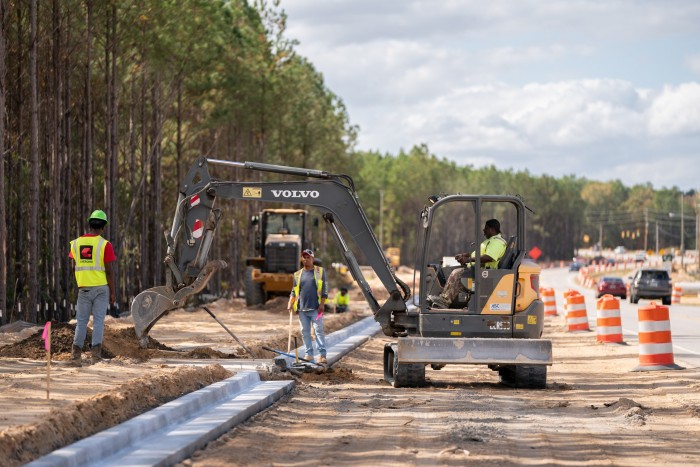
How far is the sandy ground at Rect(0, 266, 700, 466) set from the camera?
10.8 metres

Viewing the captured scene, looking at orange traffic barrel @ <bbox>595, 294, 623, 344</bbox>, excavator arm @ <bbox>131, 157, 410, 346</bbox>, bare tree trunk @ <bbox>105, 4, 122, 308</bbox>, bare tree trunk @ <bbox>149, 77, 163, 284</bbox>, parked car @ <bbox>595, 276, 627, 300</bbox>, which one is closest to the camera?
excavator arm @ <bbox>131, 157, 410, 346</bbox>

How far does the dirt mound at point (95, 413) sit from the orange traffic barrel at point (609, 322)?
15225 millimetres

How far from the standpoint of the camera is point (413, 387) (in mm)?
18172

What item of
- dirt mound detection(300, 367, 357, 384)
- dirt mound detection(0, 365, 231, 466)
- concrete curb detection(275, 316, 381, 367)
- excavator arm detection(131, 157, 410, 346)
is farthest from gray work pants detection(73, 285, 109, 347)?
dirt mound detection(300, 367, 357, 384)

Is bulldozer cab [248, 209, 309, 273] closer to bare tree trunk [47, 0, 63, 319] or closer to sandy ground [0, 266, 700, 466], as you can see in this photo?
bare tree trunk [47, 0, 63, 319]

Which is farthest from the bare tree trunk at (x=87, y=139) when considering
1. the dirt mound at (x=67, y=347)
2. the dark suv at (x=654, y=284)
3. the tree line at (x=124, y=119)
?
the dark suv at (x=654, y=284)

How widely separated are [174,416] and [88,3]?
30.1 m

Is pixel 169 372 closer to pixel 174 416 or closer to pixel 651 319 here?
pixel 174 416

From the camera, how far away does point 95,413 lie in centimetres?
1152

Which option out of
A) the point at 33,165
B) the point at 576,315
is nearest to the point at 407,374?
the point at 33,165

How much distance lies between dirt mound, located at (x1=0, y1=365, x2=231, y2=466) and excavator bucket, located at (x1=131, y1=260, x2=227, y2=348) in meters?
3.65

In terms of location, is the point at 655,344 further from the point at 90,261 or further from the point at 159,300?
the point at 90,261

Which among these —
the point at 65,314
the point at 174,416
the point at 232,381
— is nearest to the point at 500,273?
the point at 232,381

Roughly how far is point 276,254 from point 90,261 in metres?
27.6
